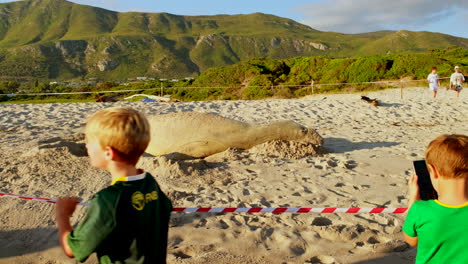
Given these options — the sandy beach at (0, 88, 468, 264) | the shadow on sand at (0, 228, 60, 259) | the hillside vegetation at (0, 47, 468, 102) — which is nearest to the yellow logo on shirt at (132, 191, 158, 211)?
the sandy beach at (0, 88, 468, 264)

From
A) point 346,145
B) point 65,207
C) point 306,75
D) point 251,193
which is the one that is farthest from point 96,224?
point 306,75

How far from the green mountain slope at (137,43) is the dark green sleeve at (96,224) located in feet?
335

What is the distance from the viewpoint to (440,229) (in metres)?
1.82

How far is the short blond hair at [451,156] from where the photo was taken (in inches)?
70.3

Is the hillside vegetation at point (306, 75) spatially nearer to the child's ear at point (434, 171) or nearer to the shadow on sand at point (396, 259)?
the shadow on sand at point (396, 259)

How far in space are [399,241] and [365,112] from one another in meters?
9.61

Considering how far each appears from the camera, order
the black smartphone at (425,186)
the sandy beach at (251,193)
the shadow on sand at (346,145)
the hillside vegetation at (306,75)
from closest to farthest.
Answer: the black smartphone at (425,186)
the sandy beach at (251,193)
the shadow on sand at (346,145)
the hillside vegetation at (306,75)

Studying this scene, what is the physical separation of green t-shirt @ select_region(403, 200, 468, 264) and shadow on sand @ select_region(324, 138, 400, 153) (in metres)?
5.36

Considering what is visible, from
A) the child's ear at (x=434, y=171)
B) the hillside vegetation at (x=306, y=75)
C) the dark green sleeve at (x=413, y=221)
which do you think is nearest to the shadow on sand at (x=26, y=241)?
the dark green sleeve at (x=413, y=221)

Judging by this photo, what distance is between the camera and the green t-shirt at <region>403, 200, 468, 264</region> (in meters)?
1.81

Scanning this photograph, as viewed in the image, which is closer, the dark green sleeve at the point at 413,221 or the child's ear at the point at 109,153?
the child's ear at the point at 109,153

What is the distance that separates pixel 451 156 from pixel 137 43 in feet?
463

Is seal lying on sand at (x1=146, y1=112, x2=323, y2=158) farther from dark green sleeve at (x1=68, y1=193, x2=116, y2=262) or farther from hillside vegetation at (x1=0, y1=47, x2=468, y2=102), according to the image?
hillside vegetation at (x1=0, y1=47, x2=468, y2=102)

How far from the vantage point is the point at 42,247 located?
3.72 meters
